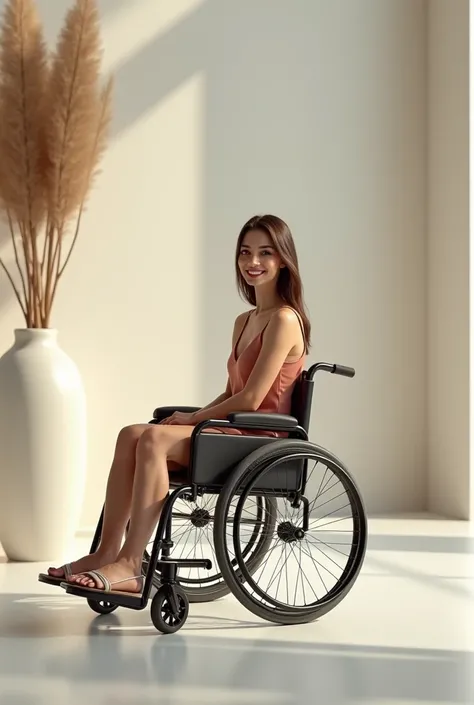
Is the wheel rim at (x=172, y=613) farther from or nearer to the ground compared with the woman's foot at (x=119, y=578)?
nearer to the ground

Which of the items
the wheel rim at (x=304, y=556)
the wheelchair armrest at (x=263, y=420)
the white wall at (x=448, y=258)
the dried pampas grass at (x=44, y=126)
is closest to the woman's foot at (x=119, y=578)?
the wheel rim at (x=304, y=556)

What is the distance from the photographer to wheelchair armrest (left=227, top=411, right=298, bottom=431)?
8.35ft

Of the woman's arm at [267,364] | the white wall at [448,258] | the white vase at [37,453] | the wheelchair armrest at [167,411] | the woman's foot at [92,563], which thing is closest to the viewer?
the woman's foot at [92,563]

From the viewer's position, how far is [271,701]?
204cm

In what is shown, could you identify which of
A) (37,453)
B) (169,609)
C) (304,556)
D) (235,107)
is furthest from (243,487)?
(235,107)

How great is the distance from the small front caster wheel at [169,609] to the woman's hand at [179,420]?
1.32 feet

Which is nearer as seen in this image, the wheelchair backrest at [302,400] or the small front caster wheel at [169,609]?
the small front caster wheel at [169,609]

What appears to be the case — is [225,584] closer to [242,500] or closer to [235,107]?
[242,500]

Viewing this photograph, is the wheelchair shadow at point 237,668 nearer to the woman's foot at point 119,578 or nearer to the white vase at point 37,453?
the woman's foot at point 119,578

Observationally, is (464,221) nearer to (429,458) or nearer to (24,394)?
(429,458)

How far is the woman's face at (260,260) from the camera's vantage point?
9.20ft

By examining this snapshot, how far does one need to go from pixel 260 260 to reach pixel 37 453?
1.12m

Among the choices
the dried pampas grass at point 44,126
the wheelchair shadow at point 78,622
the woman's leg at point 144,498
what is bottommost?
the wheelchair shadow at point 78,622

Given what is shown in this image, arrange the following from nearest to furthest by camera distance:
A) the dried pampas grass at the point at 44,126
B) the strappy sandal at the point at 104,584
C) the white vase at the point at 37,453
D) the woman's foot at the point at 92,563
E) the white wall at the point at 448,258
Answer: the strappy sandal at the point at 104,584
the woman's foot at the point at 92,563
the white vase at the point at 37,453
the dried pampas grass at the point at 44,126
the white wall at the point at 448,258
